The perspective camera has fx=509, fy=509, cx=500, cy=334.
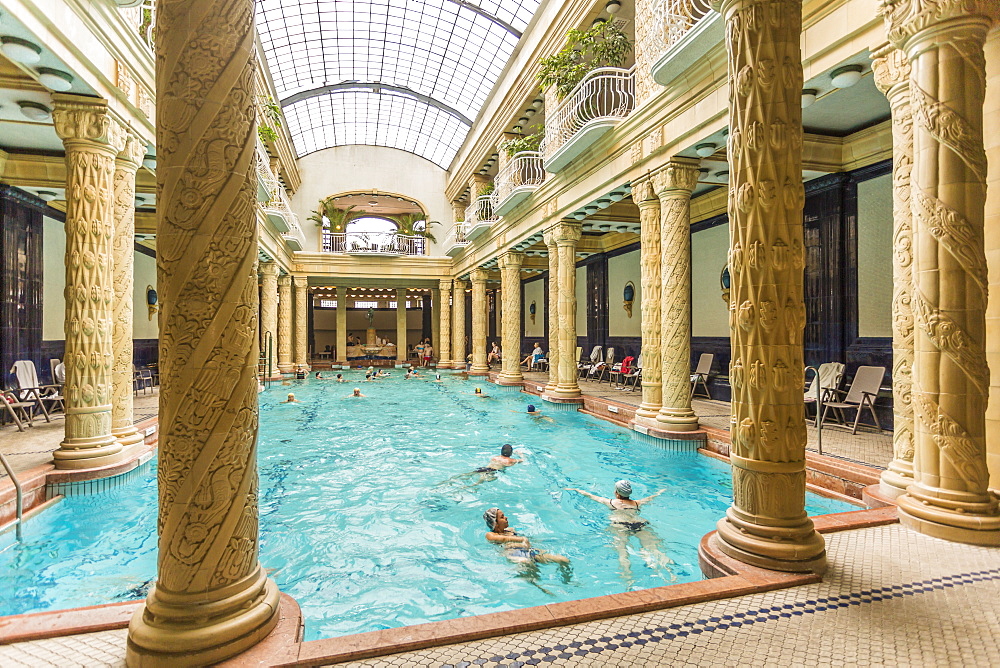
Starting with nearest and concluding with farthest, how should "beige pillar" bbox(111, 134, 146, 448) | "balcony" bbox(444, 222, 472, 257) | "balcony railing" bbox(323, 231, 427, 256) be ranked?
"beige pillar" bbox(111, 134, 146, 448)
"balcony" bbox(444, 222, 472, 257)
"balcony railing" bbox(323, 231, 427, 256)

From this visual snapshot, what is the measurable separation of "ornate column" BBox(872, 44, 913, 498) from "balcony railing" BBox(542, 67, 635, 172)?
17.0 feet

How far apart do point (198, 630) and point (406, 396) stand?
1325cm

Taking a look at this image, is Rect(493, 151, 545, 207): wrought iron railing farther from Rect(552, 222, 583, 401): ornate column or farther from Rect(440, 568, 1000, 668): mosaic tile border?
Rect(440, 568, 1000, 668): mosaic tile border

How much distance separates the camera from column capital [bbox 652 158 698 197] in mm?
8227

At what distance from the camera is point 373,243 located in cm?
2489

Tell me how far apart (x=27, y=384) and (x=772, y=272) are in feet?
39.1

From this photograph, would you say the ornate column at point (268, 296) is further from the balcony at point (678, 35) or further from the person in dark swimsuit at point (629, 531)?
the person in dark swimsuit at point (629, 531)

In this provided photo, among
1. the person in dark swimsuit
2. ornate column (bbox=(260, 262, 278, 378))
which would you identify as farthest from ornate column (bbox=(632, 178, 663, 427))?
ornate column (bbox=(260, 262, 278, 378))

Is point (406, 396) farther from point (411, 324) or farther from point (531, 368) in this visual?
point (411, 324)

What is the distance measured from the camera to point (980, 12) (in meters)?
3.69

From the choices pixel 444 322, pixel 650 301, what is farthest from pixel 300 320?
pixel 650 301

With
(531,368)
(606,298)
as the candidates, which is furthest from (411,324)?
(606,298)

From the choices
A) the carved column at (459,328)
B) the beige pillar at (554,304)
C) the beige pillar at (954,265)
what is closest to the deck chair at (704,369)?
the beige pillar at (554,304)

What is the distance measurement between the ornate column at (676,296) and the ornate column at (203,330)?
277 inches
